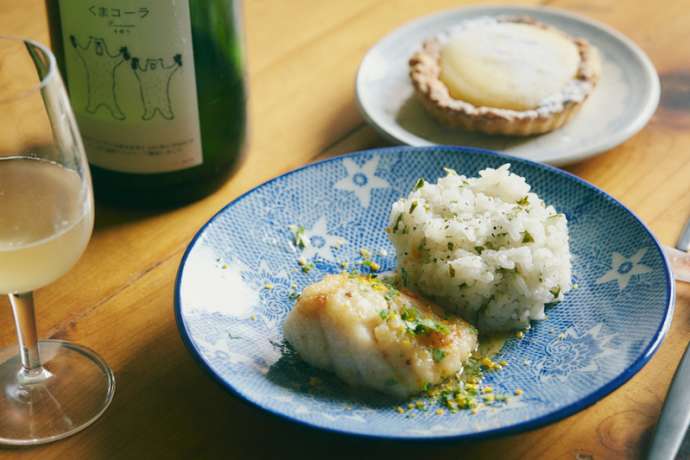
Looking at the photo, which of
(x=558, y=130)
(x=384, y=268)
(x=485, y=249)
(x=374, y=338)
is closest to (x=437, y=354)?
(x=374, y=338)

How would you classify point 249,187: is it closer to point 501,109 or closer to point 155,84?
point 155,84

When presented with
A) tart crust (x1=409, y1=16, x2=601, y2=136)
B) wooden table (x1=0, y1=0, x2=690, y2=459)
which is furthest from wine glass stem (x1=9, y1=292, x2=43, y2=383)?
tart crust (x1=409, y1=16, x2=601, y2=136)

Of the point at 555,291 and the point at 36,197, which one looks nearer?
the point at 36,197

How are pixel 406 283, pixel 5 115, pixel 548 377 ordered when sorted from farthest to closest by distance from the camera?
pixel 406 283 < pixel 548 377 < pixel 5 115

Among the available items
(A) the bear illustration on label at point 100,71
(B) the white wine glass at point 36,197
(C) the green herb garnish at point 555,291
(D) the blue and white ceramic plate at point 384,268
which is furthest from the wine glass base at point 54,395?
(C) the green herb garnish at point 555,291

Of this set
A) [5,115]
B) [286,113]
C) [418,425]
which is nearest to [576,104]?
A: [286,113]

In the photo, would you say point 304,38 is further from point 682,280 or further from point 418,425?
point 418,425
